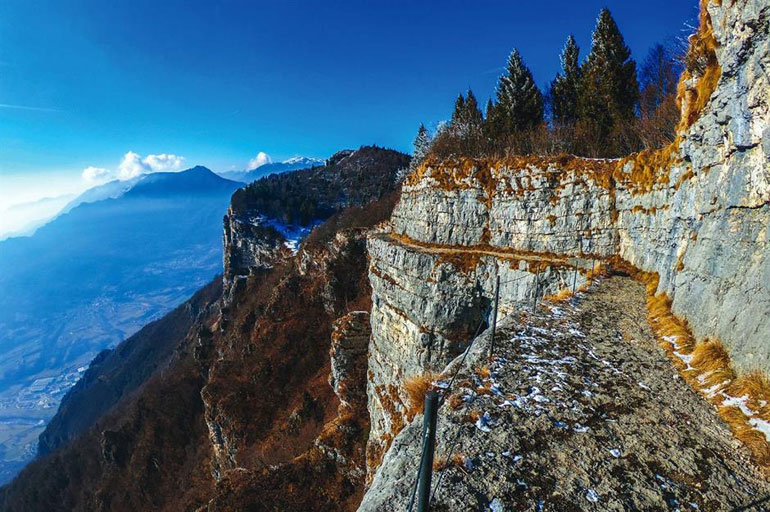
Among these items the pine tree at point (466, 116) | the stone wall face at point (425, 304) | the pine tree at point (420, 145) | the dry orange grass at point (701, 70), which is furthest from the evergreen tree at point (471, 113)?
the dry orange grass at point (701, 70)

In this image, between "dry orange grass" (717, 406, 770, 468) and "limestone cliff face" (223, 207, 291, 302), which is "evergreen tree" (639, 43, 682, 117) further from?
"limestone cliff face" (223, 207, 291, 302)

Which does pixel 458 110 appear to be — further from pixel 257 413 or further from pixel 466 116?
pixel 257 413

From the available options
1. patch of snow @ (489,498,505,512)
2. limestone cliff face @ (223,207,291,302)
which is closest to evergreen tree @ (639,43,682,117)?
patch of snow @ (489,498,505,512)

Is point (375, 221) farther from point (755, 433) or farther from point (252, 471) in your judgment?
point (755, 433)

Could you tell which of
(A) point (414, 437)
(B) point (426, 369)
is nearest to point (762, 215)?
(A) point (414, 437)

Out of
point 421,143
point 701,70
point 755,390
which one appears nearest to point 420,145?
point 421,143
